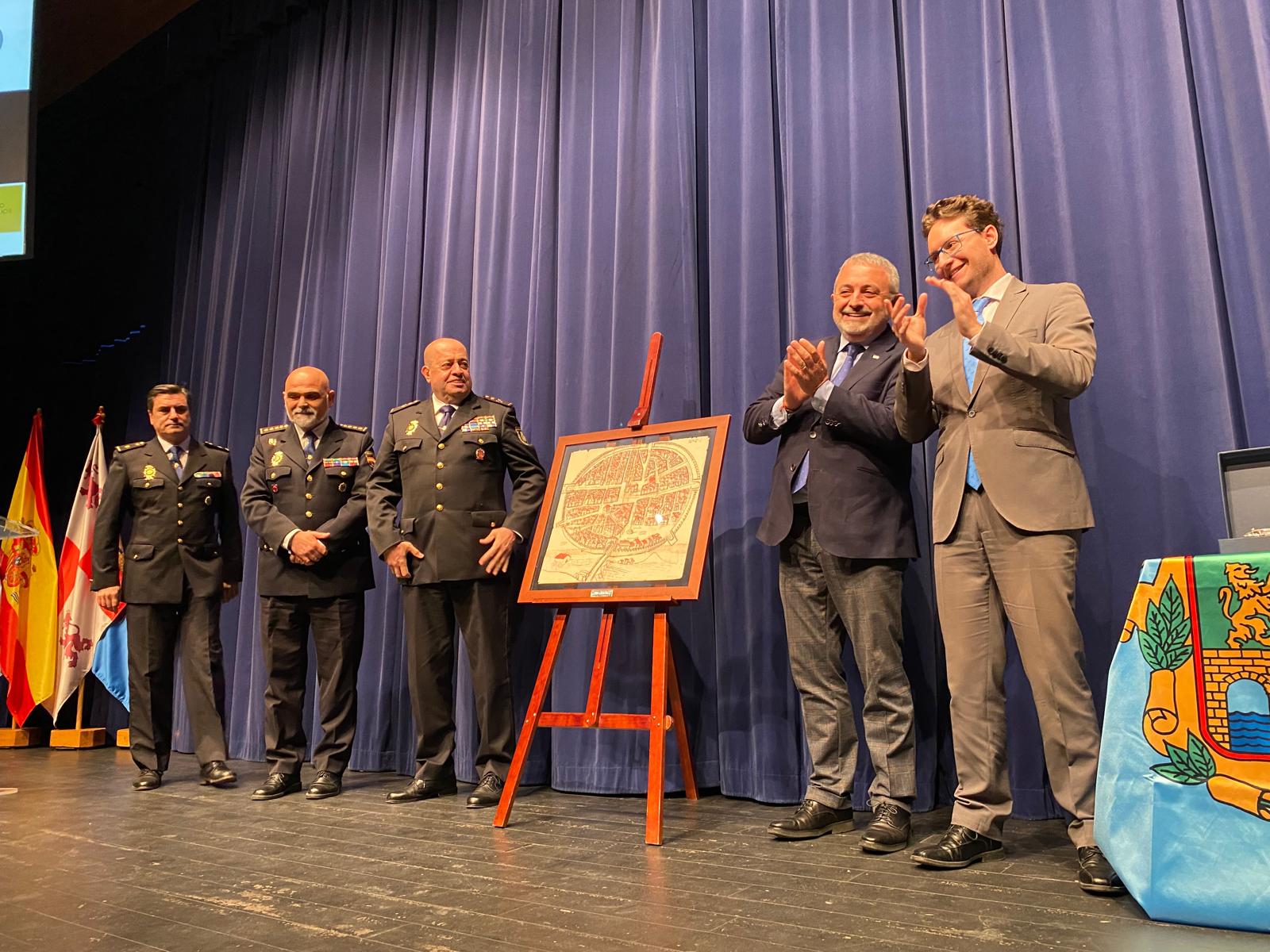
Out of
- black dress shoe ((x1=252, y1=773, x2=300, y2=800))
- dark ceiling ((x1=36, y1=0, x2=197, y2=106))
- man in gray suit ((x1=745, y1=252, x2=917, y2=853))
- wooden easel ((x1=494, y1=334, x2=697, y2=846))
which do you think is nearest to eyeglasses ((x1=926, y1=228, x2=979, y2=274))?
man in gray suit ((x1=745, y1=252, x2=917, y2=853))

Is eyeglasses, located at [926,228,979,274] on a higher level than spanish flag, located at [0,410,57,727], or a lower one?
higher

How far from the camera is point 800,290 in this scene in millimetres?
3381

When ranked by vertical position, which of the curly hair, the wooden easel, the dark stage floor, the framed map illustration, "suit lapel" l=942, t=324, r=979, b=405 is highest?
the curly hair

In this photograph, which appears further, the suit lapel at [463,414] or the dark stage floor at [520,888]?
the suit lapel at [463,414]

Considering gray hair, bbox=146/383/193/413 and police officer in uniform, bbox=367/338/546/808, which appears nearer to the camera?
police officer in uniform, bbox=367/338/546/808

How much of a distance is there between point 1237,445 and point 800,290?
1397mm

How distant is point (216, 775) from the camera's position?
3781 mm

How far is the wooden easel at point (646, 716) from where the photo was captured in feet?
8.47

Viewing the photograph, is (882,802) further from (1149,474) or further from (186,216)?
(186,216)

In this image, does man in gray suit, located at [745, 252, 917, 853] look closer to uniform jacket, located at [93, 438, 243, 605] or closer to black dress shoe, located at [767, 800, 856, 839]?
black dress shoe, located at [767, 800, 856, 839]

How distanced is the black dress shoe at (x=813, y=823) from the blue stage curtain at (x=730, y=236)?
40 cm

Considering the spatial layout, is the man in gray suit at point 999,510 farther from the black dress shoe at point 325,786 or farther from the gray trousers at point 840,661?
the black dress shoe at point 325,786

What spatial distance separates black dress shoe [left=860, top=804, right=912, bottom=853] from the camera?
2305 mm

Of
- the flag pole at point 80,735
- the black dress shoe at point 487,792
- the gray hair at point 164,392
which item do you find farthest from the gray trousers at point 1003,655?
the flag pole at point 80,735
